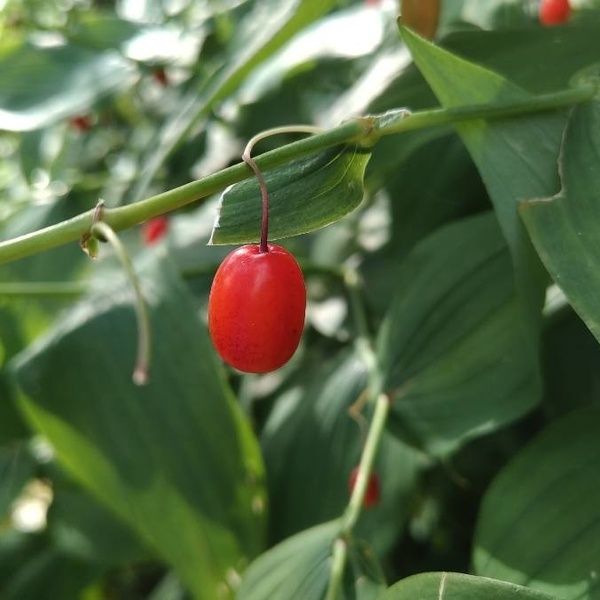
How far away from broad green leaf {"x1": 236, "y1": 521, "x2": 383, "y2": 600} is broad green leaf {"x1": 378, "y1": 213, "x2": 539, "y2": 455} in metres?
0.10

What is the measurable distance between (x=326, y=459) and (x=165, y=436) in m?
0.14

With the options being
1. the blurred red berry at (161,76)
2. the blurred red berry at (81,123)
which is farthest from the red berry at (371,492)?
the blurred red berry at (81,123)

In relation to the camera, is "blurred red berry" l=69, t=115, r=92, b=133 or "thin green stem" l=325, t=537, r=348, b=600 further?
"blurred red berry" l=69, t=115, r=92, b=133

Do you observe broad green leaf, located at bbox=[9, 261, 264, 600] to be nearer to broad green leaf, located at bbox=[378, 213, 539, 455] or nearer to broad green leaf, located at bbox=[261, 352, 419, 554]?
broad green leaf, located at bbox=[261, 352, 419, 554]

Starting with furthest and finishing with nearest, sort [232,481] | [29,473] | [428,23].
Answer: [29,473], [232,481], [428,23]

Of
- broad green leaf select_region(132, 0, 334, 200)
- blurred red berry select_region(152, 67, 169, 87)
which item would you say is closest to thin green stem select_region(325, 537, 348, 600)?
broad green leaf select_region(132, 0, 334, 200)

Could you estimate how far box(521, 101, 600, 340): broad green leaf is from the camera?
0.37m

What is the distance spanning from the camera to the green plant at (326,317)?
0.40m

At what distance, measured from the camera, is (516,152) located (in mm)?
424

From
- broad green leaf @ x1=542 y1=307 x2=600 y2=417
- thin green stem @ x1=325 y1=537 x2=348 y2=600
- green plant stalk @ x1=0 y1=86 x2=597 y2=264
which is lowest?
broad green leaf @ x1=542 y1=307 x2=600 y2=417

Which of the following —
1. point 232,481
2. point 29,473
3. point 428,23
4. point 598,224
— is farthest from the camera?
point 29,473

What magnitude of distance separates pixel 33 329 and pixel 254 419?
25cm

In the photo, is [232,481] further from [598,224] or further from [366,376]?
[598,224]

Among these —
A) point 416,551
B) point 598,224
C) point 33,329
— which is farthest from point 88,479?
point 598,224
